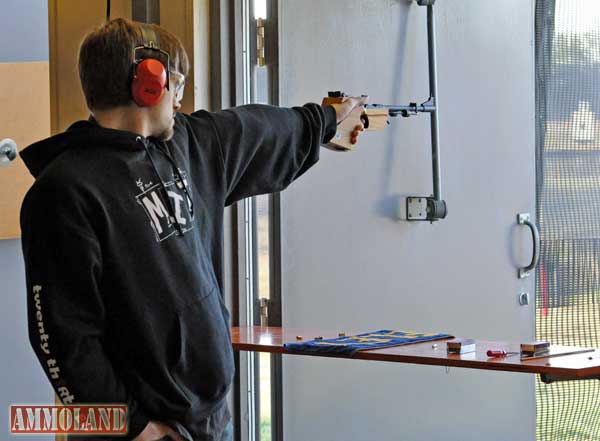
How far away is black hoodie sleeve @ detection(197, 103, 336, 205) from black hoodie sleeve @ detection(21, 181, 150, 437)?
20.4 inches

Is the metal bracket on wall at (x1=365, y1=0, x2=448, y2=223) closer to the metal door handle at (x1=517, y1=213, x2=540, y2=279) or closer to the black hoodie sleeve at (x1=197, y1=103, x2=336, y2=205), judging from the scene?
the metal door handle at (x1=517, y1=213, x2=540, y2=279)

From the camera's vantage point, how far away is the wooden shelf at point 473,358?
2.07 m

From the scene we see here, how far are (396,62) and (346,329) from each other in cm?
90

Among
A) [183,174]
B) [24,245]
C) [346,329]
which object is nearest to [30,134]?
[183,174]

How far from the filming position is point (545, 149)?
12.4ft

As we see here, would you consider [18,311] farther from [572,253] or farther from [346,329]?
[572,253]

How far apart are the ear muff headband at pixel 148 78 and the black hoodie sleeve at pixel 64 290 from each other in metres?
0.21

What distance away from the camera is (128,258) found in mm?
1551

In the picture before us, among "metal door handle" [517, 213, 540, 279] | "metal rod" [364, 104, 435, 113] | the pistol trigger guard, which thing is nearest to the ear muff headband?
the pistol trigger guard

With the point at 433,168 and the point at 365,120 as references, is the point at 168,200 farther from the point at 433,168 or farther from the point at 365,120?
the point at 433,168

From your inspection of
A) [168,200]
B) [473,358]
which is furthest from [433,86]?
[168,200]

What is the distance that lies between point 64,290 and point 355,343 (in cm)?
109

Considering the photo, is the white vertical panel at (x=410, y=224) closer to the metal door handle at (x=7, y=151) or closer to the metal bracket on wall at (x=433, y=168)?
the metal bracket on wall at (x=433, y=168)

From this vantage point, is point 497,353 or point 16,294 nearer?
point 16,294
